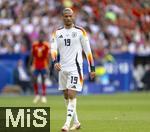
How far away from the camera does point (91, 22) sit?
37.0 meters

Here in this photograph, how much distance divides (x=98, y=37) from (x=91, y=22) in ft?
3.16

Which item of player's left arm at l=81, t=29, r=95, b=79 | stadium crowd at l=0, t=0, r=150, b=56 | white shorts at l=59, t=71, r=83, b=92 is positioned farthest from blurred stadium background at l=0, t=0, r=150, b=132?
white shorts at l=59, t=71, r=83, b=92

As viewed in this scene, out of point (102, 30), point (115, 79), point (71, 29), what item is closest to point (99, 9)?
point (102, 30)

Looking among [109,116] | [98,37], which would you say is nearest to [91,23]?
[98,37]

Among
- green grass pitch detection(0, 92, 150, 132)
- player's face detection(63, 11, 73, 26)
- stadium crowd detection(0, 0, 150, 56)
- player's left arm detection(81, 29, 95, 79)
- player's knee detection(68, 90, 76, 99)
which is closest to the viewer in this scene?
player's face detection(63, 11, 73, 26)

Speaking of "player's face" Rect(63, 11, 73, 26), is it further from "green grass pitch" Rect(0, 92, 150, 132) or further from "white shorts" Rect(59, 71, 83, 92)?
"green grass pitch" Rect(0, 92, 150, 132)

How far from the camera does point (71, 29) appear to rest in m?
16.4

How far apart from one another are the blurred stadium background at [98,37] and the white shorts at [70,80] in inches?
569

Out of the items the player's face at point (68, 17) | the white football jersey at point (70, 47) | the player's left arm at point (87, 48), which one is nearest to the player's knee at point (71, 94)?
the white football jersey at point (70, 47)

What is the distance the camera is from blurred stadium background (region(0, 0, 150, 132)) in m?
33.3

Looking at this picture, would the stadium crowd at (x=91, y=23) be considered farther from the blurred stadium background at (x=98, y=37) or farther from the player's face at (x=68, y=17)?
the player's face at (x=68, y=17)

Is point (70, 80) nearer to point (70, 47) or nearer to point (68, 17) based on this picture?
point (70, 47)

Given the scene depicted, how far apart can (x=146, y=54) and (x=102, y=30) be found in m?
2.57

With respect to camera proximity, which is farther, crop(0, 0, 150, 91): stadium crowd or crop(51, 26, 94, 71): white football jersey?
crop(0, 0, 150, 91): stadium crowd
